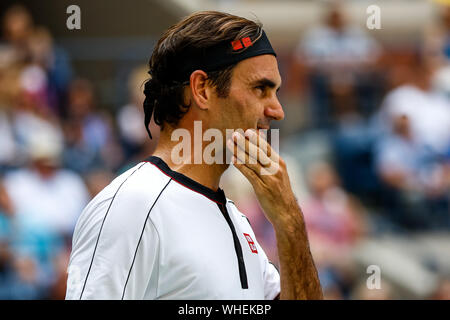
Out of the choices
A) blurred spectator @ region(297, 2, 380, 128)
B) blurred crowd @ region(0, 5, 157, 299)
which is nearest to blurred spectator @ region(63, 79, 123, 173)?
blurred crowd @ region(0, 5, 157, 299)

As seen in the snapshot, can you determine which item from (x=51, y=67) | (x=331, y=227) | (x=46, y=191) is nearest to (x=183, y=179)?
(x=331, y=227)

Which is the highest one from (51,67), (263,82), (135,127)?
(263,82)

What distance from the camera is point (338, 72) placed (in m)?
9.53

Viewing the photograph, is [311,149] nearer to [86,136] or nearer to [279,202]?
[86,136]

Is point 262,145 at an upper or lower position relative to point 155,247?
upper

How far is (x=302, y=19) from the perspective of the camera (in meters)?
13.0

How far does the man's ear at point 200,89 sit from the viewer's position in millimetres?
2814

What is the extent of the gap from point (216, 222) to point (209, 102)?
0.46 m

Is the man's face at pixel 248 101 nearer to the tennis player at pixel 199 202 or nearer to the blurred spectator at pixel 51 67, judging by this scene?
the tennis player at pixel 199 202

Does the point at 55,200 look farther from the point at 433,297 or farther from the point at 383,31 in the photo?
the point at 383,31

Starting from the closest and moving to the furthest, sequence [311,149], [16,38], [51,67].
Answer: [311,149]
[51,67]
[16,38]

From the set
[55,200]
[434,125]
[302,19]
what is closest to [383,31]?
[302,19]

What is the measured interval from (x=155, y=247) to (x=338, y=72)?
24.3 feet

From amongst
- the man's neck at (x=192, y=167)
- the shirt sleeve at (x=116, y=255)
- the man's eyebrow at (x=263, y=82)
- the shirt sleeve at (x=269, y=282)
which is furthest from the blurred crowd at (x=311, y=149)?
the shirt sleeve at (x=116, y=255)
